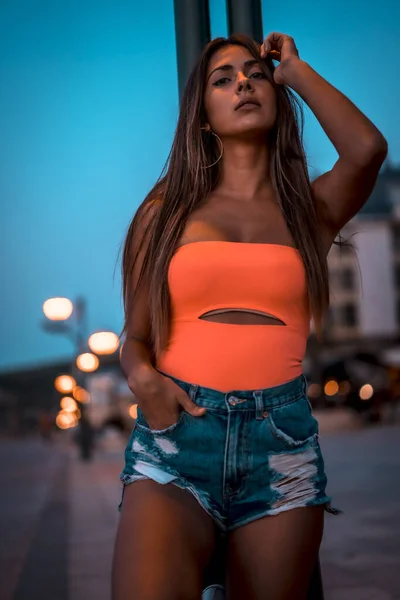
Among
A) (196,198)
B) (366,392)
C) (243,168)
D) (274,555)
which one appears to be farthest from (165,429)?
(366,392)

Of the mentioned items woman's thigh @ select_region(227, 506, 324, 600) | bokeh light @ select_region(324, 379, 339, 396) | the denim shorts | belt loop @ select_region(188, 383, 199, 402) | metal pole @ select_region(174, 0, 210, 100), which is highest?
metal pole @ select_region(174, 0, 210, 100)

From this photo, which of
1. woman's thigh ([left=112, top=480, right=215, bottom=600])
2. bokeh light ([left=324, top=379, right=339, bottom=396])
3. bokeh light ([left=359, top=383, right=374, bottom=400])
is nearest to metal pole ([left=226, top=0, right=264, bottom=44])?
woman's thigh ([left=112, top=480, right=215, bottom=600])

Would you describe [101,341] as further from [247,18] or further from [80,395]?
[247,18]

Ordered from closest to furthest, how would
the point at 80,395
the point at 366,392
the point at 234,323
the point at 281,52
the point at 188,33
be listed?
1. the point at 234,323
2. the point at 281,52
3. the point at 188,33
4. the point at 366,392
5. the point at 80,395

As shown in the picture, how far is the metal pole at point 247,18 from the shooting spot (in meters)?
3.44

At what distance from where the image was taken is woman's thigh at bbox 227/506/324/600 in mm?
2207

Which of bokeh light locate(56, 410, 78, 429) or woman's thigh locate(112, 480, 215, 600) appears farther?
bokeh light locate(56, 410, 78, 429)

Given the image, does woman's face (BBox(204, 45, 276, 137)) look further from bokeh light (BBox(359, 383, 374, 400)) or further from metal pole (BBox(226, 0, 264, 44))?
bokeh light (BBox(359, 383, 374, 400))

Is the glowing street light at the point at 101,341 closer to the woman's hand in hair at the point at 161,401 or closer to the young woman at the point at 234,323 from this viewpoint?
the young woman at the point at 234,323

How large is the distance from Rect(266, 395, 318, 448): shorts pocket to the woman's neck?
624 mm

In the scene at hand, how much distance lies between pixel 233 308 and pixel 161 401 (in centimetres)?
29

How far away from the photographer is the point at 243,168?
2.63 m

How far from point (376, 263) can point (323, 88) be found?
70911 mm

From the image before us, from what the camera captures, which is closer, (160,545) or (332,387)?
(160,545)
